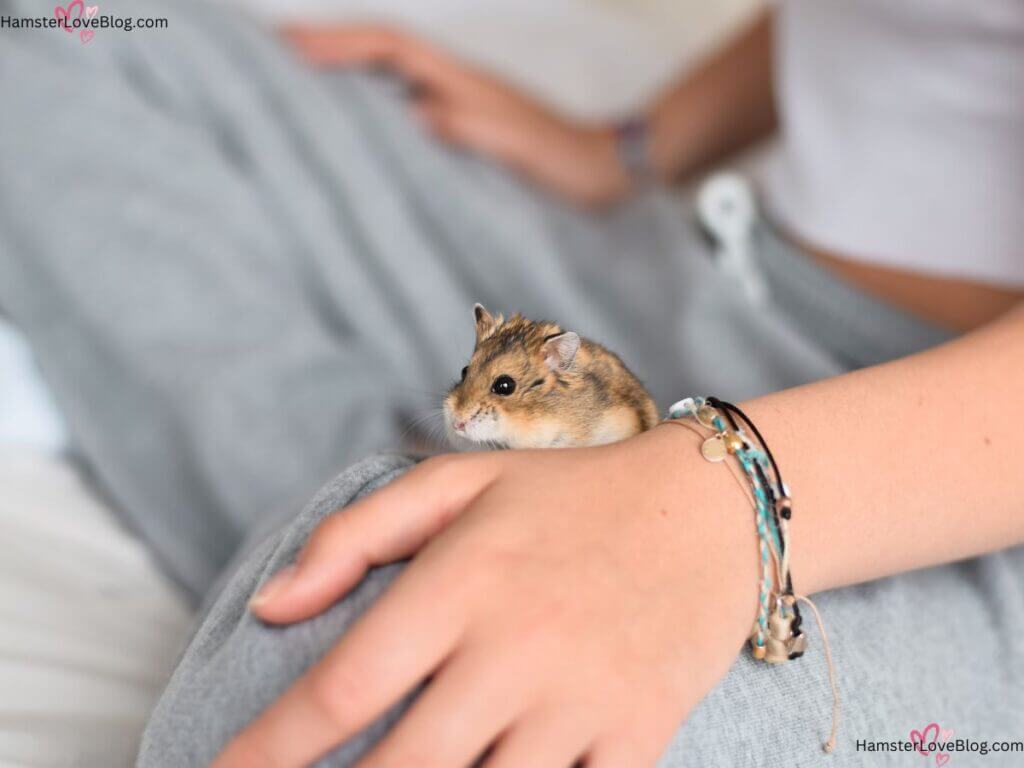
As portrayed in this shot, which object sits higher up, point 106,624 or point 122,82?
point 122,82

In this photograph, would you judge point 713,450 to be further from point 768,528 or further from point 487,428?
point 487,428

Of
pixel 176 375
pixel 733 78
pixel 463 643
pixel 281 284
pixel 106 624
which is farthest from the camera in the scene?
pixel 733 78

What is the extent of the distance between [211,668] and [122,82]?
95 cm

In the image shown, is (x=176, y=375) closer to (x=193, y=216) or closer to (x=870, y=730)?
(x=193, y=216)

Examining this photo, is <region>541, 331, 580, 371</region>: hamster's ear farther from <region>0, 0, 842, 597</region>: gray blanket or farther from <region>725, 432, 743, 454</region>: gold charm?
<region>0, 0, 842, 597</region>: gray blanket

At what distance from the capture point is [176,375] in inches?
42.6

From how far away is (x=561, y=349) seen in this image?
0.68 m

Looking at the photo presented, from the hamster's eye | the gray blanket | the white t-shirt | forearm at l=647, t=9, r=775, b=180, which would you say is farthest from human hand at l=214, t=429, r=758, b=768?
forearm at l=647, t=9, r=775, b=180

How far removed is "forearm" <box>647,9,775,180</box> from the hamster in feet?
3.41

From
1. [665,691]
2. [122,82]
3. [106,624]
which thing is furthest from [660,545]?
[122,82]

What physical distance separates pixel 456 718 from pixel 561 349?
0.91 ft

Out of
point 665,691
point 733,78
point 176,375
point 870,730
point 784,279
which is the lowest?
point 870,730

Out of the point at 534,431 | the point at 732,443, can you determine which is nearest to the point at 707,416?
the point at 732,443

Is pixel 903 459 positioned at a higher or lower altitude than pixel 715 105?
lower
